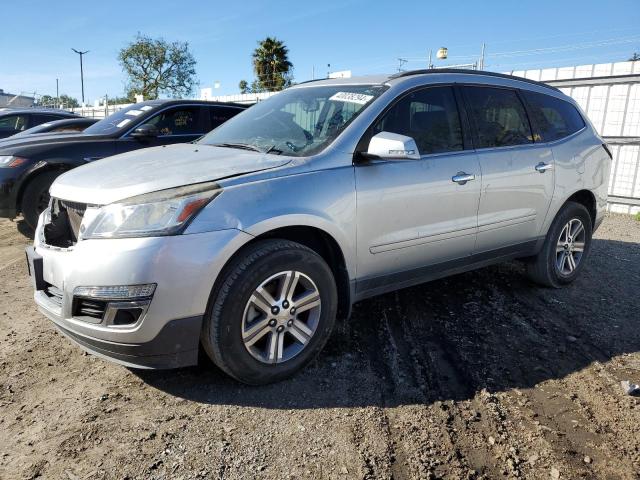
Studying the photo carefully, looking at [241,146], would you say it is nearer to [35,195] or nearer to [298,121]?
[298,121]

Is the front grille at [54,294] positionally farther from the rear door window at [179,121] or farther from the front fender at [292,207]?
the rear door window at [179,121]

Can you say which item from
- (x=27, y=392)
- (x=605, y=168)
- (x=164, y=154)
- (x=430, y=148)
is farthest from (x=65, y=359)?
(x=605, y=168)

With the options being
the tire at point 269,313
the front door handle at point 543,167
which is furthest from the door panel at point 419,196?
the front door handle at point 543,167

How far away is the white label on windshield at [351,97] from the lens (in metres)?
3.37

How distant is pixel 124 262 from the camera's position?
7.84ft

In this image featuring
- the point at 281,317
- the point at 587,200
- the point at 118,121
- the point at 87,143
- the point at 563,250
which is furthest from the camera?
the point at 118,121

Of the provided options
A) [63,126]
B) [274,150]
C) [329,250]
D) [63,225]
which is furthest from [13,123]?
[329,250]

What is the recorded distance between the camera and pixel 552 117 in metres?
4.55

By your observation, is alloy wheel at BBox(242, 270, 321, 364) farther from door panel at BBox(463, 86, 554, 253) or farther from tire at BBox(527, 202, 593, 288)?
tire at BBox(527, 202, 593, 288)

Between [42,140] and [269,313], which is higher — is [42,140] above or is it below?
above

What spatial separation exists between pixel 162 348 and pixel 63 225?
1.12 meters

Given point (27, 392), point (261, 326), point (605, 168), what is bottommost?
point (27, 392)

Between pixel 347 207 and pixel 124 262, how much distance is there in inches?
51.3

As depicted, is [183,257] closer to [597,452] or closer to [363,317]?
[363,317]
